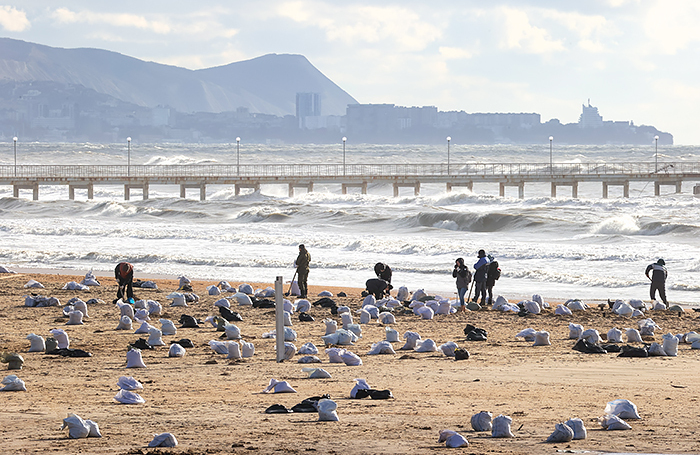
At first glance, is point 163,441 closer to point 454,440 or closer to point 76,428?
point 76,428

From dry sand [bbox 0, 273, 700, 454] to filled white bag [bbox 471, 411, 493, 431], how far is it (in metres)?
0.09

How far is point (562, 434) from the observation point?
19.7ft

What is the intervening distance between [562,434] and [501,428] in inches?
16.8

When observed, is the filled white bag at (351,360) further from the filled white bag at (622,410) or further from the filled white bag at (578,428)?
the filled white bag at (578,428)

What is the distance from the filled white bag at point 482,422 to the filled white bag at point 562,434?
Answer: 1.65 feet

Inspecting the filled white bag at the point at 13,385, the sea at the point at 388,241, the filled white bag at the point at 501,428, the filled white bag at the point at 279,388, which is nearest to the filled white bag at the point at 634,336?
the filled white bag at the point at 279,388

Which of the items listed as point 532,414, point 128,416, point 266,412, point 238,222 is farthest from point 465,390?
point 238,222

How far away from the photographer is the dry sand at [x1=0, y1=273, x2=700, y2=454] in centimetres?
602

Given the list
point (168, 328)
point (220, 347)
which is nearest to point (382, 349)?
point (220, 347)

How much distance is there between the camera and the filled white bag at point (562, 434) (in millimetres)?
5988

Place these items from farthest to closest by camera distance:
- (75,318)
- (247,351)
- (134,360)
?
(75,318), (247,351), (134,360)

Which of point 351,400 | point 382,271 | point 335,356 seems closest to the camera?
point 351,400

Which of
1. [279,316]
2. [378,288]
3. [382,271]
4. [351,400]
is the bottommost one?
[351,400]

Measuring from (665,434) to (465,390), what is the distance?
7.38ft
